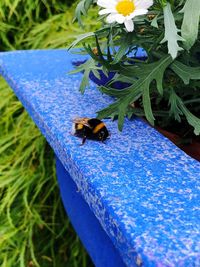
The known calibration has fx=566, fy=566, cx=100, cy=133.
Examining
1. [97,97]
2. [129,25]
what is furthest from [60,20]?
[129,25]

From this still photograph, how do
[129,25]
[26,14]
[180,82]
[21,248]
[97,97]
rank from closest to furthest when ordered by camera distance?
[129,25] → [180,82] → [97,97] → [21,248] → [26,14]

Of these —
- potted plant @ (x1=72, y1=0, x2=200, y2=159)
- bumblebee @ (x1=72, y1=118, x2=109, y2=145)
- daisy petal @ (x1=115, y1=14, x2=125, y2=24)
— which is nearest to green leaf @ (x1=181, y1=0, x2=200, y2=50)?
potted plant @ (x1=72, y1=0, x2=200, y2=159)

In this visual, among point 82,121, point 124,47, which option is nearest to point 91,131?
point 82,121

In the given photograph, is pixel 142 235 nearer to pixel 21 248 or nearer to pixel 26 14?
pixel 21 248

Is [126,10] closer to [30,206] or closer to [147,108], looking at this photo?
[147,108]

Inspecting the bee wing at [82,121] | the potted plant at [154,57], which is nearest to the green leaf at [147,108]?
the potted plant at [154,57]
